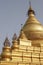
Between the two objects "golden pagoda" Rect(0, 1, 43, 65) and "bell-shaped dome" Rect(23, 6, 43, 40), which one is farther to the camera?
"bell-shaped dome" Rect(23, 6, 43, 40)

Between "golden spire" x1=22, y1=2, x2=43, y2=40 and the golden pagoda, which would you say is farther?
"golden spire" x1=22, y1=2, x2=43, y2=40

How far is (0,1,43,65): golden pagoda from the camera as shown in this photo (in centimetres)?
2470

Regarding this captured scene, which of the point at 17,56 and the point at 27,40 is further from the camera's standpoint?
the point at 27,40

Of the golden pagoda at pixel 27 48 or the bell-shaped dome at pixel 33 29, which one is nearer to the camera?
the golden pagoda at pixel 27 48

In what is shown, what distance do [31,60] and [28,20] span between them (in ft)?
28.0

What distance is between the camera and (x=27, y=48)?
2661 centimetres

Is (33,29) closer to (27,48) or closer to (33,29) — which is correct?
(33,29)

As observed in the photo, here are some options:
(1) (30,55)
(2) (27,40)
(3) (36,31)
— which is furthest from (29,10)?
(1) (30,55)

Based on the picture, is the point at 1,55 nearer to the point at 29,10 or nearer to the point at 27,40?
the point at 27,40

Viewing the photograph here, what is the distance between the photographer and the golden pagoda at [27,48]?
81.0 ft

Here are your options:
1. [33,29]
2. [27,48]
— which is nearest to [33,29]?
[33,29]

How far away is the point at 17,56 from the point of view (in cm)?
2497

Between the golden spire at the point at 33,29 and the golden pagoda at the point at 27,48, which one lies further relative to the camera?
the golden spire at the point at 33,29

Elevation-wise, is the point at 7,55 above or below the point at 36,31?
below
